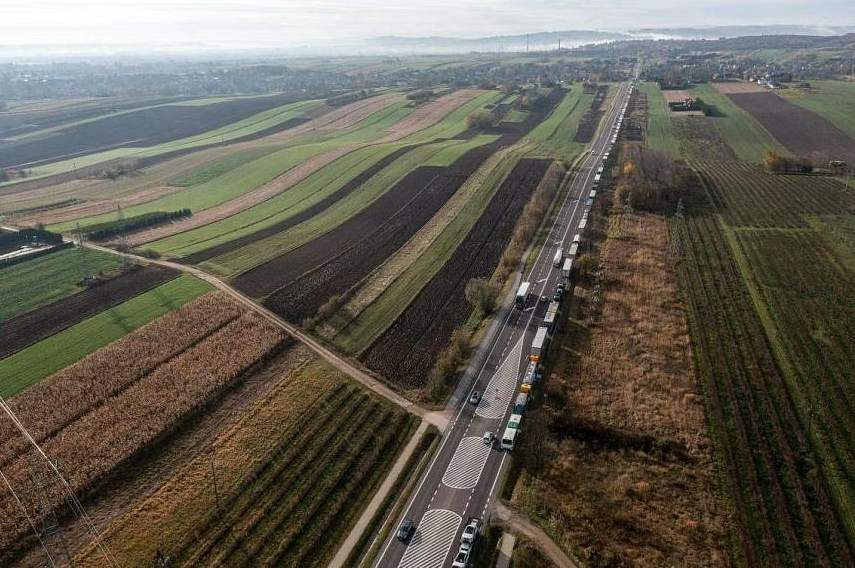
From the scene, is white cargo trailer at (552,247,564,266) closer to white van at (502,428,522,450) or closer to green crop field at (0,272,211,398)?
white van at (502,428,522,450)

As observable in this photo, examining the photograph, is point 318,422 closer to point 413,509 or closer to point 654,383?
point 413,509

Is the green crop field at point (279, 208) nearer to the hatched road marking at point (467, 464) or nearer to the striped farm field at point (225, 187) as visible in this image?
the striped farm field at point (225, 187)

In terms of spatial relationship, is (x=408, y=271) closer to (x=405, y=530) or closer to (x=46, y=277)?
(x=405, y=530)

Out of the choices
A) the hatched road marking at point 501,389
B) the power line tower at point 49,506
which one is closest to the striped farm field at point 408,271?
the hatched road marking at point 501,389

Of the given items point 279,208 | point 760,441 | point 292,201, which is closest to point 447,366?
point 760,441

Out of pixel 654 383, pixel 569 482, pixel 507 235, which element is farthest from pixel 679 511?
pixel 507 235
